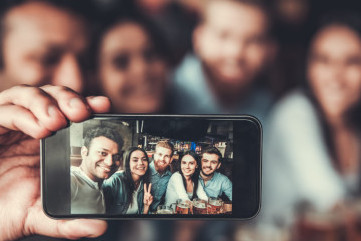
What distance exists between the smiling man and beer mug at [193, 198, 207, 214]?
0.27ft

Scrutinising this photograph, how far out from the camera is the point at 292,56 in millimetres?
449

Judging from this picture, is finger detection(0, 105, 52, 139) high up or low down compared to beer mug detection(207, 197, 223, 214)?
up

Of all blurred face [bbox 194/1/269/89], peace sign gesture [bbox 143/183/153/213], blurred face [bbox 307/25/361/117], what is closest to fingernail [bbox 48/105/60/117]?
peace sign gesture [bbox 143/183/153/213]

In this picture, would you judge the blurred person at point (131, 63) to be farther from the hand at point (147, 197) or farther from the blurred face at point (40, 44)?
the hand at point (147, 197)

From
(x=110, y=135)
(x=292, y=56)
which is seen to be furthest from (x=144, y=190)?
(x=292, y=56)

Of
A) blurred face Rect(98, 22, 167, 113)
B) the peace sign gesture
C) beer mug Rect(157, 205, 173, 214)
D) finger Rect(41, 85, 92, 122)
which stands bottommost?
beer mug Rect(157, 205, 173, 214)

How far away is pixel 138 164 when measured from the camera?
302mm

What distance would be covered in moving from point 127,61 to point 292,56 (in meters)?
0.23

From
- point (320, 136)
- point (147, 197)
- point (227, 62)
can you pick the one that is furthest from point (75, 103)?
point (320, 136)

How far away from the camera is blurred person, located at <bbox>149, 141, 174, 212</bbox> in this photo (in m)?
0.30

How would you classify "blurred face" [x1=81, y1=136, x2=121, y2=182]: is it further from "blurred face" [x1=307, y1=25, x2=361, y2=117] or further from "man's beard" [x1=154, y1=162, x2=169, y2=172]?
"blurred face" [x1=307, y1=25, x2=361, y2=117]

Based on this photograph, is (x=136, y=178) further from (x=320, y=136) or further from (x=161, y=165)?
(x=320, y=136)

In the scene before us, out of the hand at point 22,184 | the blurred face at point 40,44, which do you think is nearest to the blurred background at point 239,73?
the blurred face at point 40,44

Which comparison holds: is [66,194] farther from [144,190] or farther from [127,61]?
[127,61]
